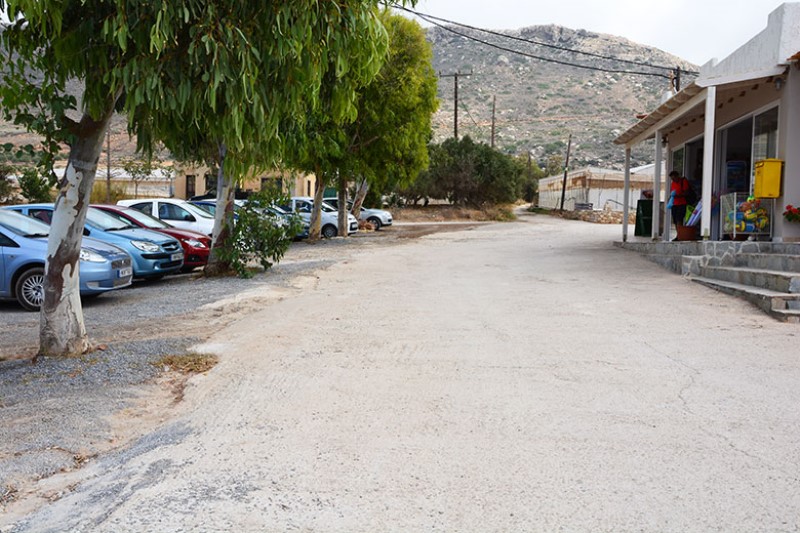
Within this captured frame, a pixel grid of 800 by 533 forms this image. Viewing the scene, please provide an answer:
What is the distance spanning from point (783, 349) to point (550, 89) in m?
95.2

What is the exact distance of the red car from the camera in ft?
→ 49.6

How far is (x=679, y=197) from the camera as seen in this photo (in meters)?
16.3

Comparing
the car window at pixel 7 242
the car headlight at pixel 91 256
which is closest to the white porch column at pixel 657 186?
the car headlight at pixel 91 256

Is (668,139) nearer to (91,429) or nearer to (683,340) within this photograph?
(683,340)

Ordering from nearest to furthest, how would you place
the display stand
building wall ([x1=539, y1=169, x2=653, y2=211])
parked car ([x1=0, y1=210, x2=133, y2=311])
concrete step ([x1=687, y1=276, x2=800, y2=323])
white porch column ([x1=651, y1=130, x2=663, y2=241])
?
concrete step ([x1=687, y1=276, x2=800, y2=323]) < parked car ([x1=0, y1=210, x2=133, y2=311]) < the display stand < white porch column ([x1=651, y1=130, x2=663, y2=241]) < building wall ([x1=539, y1=169, x2=653, y2=211])

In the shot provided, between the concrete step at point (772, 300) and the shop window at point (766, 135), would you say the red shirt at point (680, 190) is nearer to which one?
the shop window at point (766, 135)

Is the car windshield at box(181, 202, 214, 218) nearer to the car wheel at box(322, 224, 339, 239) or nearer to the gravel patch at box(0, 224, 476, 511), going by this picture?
the gravel patch at box(0, 224, 476, 511)

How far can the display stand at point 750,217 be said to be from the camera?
42.8 ft

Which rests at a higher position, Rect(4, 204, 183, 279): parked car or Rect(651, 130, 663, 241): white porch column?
Rect(651, 130, 663, 241): white porch column

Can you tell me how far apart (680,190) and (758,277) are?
237 inches

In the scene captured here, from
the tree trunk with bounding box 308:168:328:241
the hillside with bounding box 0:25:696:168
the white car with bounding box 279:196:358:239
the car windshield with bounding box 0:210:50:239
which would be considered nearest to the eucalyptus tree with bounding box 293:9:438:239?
the tree trunk with bounding box 308:168:328:241

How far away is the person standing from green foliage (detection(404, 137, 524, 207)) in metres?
28.7

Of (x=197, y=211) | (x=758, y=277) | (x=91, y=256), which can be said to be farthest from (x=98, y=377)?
(x=197, y=211)

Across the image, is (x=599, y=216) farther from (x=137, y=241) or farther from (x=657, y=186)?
(x=137, y=241)
